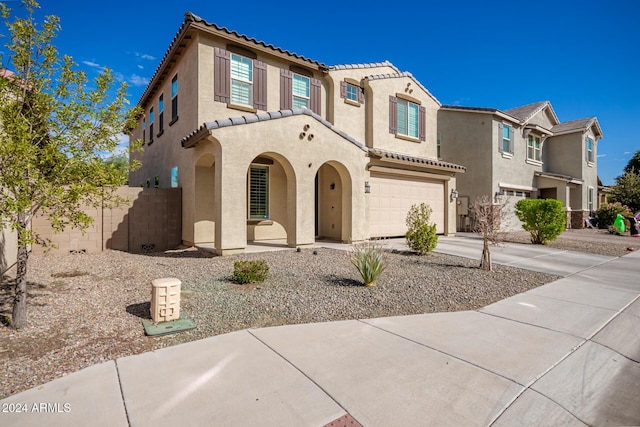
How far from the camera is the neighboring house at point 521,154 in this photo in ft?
61.7

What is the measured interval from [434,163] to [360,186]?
481cm

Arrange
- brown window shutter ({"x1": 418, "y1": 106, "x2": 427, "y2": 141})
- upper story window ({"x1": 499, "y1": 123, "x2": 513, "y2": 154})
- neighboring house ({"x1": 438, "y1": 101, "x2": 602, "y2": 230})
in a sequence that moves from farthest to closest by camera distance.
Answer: upper story window ({"x1": 499, "y1": 123, "x2": 513, "y2": 154}) < neighboring house ({"x1": 438, "y1": 101, "x2": 602, "y2": 230}) < brown window shutter ({"x1": 418, "y1": 106, "x2": 427, "y2": 141})

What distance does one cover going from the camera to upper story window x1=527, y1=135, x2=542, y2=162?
72.9 ft

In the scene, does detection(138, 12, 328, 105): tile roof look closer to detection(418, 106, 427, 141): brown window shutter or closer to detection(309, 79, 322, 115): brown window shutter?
detection(309, 79, 322, 115): brown window shutter

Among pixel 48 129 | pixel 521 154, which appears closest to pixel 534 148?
pixel 521 154

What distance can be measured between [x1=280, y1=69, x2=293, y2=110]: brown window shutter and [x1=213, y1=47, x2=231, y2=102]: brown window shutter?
210cm

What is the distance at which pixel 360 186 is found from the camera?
12.1 metres

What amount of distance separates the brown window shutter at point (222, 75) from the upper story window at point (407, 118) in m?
8.06

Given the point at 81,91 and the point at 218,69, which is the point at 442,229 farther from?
the point at 81,91

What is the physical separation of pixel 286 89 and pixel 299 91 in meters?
0.72

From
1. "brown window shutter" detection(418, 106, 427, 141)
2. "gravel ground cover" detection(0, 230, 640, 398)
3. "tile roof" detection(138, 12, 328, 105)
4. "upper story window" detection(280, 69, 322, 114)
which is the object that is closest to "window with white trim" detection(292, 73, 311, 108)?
"upper story window" detection(280, 69, 322, 114)

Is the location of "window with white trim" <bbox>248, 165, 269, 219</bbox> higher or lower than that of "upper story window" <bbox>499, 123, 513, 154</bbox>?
lower

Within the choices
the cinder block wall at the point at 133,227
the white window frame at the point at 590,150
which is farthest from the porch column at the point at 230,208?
the white window frame at the point at 590,150

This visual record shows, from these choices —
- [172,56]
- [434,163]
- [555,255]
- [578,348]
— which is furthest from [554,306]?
[172,56]
